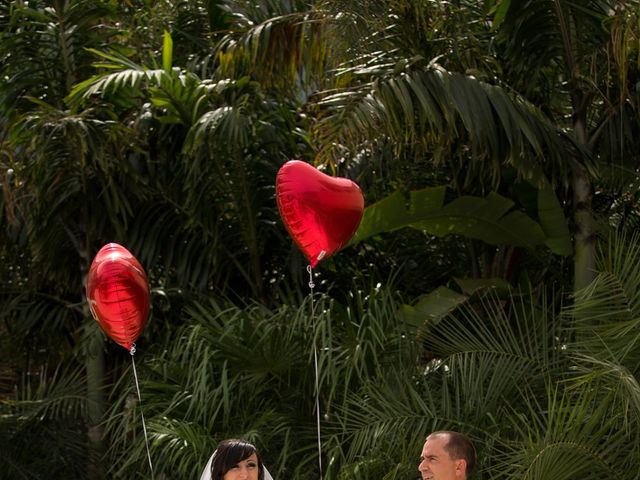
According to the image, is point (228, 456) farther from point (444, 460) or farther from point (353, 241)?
point (353, 241)

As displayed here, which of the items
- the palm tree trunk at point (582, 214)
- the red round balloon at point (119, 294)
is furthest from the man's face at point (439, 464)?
the palm tree trunk at point (582, 214)

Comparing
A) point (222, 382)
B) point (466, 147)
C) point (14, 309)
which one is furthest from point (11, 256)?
point (466, 147)

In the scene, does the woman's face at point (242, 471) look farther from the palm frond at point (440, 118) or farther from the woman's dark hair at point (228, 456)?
the palm frond at point (440, 118)

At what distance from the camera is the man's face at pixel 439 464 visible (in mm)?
4594

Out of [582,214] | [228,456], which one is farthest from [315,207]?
[582,214]

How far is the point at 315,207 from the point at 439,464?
183cm

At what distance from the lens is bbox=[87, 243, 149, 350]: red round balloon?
6.43m

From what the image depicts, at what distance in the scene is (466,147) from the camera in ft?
26.5

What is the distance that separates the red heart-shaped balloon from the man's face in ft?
5.79

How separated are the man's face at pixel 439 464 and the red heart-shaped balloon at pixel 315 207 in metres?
1.76

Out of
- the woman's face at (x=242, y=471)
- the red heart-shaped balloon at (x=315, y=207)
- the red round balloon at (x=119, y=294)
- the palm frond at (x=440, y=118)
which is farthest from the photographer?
the palm frond at (x=440, y=118)

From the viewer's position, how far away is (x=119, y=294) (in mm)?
6445

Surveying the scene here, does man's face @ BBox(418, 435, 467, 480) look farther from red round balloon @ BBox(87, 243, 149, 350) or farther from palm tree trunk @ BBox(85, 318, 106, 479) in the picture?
palm tree trunk @ BBox(85, 318, 106, 479)

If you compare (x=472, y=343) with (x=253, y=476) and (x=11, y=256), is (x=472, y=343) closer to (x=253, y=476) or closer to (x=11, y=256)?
(x=253, y=476)
